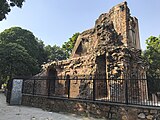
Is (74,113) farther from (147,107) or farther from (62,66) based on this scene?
(62,66)

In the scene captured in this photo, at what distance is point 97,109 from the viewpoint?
23.1ft

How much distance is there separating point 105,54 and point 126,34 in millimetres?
3834

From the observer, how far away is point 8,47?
20.5m

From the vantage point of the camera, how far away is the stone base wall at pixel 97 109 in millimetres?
5779

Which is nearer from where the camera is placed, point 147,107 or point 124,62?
point 147,107

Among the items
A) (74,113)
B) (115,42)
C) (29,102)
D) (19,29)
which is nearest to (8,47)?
(19,29)

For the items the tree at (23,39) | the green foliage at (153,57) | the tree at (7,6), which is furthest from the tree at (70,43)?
the tree at (7,6)

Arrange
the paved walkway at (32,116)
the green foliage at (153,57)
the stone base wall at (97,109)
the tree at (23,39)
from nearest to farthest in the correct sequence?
the stone base wall at (97,109) < the paved walkway at (32,116) < the green foliage at (153,57) < the tree at (23,39)

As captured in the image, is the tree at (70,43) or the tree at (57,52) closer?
the tree at (70,43)

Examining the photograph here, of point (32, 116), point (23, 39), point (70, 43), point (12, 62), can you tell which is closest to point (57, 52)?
point (70, 43)

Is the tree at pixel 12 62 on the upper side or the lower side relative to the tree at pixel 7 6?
lower

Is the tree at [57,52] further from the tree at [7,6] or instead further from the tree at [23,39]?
the tree at [7,6]

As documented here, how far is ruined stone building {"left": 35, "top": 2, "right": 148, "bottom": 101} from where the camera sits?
31.7 ft

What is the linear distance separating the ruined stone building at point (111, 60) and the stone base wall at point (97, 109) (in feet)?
3.49
